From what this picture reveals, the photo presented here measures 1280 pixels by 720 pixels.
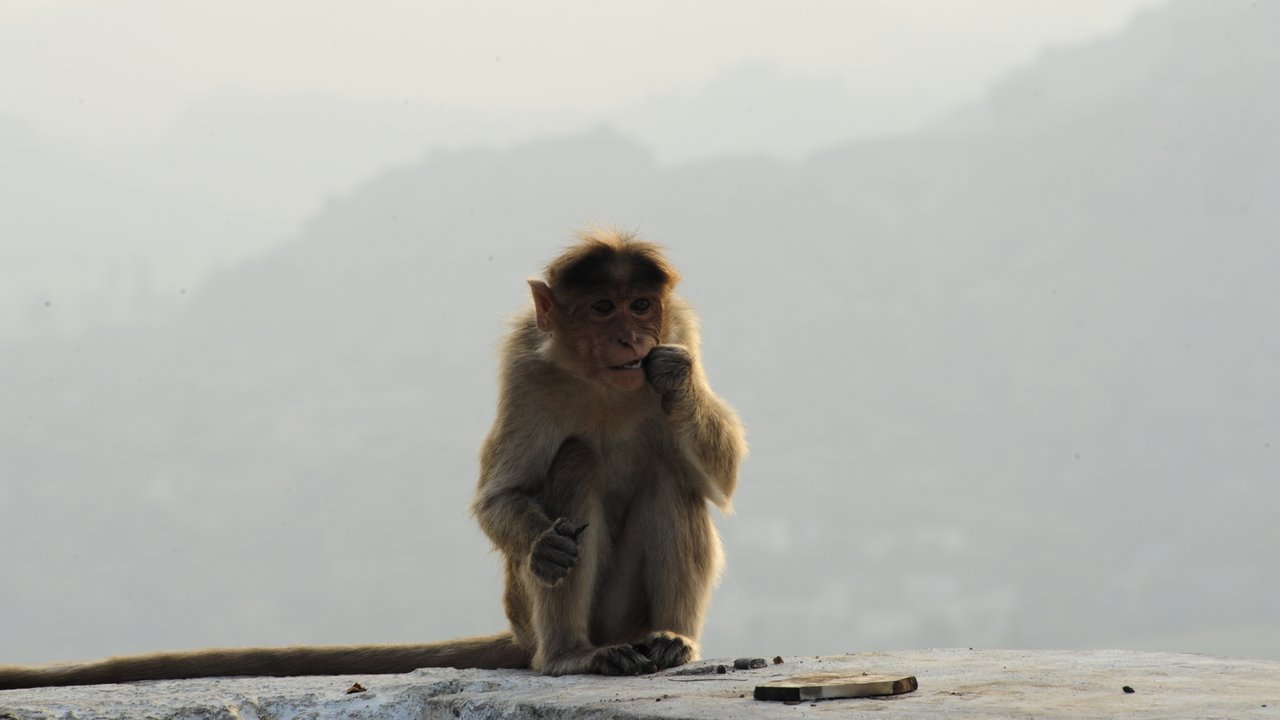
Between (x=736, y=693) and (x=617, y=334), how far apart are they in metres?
1.54

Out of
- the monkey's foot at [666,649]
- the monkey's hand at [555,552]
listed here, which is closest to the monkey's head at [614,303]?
the monkey's hand at [555,552]

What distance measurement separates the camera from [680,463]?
5.82 m

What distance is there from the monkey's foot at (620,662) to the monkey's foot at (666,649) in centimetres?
5

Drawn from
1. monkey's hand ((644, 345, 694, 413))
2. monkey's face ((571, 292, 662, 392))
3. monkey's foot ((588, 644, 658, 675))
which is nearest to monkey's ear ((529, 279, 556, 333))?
monkey's face ((571, 292, 662, 392))

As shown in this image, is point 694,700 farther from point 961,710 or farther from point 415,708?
point 415,708

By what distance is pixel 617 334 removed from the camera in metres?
5.55

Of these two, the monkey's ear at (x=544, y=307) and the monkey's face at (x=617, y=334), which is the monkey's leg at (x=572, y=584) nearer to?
the monkey's face at (x=617, y=334)

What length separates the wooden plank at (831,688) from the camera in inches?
173

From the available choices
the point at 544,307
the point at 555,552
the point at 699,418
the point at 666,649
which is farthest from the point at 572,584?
the point at 544,307

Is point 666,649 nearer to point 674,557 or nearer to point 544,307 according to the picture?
point 674,557

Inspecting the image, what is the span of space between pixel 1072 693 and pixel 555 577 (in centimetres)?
190

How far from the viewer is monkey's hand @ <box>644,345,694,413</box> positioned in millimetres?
5480

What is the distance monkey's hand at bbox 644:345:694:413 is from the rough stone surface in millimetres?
1036

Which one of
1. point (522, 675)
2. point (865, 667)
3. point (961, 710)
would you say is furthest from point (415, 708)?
point (961, 710)
